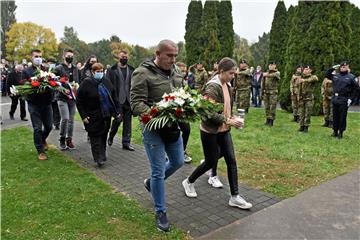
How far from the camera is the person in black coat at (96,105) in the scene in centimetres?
654

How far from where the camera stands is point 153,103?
13.3 feet

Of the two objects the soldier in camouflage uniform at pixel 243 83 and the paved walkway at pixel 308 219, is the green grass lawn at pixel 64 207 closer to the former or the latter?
the paved walkway at pixel 308 219

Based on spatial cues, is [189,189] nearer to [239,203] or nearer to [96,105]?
[239,203]

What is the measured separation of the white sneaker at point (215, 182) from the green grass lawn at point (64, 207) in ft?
4.39

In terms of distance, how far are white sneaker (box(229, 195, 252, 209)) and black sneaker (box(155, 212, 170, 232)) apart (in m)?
1.06

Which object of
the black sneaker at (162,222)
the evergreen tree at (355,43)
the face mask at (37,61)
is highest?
the evergreen tree at (355,43)

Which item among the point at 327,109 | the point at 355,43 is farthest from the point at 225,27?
the point at 327,109

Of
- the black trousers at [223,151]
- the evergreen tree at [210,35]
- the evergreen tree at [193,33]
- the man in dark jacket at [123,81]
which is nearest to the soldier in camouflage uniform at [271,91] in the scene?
the man in dark jacket at [123,81]

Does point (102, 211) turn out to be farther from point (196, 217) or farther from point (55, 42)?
point (55, 42)

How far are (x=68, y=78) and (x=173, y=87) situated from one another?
185 inches

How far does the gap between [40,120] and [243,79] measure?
853 centimetres

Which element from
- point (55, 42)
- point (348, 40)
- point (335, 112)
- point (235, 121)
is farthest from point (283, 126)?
point (55, 42)

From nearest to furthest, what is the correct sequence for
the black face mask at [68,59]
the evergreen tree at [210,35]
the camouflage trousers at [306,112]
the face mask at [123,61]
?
the face mask at [123,61]
the black face mask at [68,59]
the camouflage trousers at [306,112]
the evergreen tree at [210,35]

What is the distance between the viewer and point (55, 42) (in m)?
64.6
